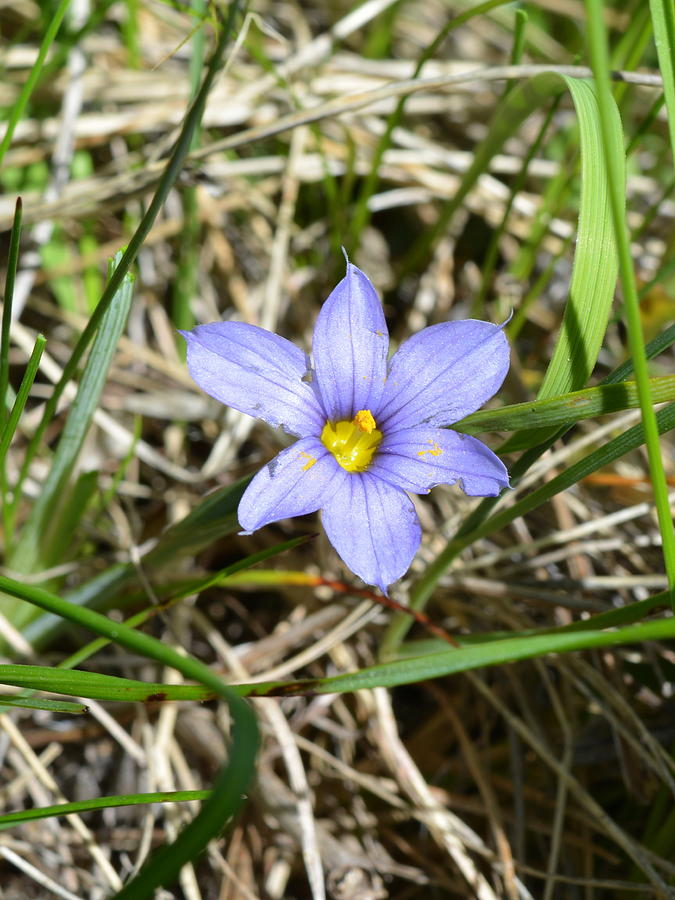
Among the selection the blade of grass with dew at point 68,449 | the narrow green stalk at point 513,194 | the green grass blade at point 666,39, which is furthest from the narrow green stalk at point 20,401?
the narrow green stalk at point 513,194

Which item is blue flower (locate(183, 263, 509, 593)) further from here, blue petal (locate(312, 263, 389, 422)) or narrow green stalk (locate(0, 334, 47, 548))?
narrow green stalk (locate(0, 334, 47, 548))

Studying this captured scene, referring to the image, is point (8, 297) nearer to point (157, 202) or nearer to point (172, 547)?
point (157, 202)

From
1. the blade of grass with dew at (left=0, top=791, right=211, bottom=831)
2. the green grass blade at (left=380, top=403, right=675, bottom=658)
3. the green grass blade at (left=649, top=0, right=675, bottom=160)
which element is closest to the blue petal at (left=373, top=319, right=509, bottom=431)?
the green grass blade at (left=380, top=403, right=675, bottom=658)

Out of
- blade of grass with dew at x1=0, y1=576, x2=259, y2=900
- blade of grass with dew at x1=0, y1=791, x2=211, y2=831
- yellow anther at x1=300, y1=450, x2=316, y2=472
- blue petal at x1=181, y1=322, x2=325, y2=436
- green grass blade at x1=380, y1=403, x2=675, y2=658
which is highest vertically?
blue petal at x1=181, y1=322, x2=325, y2=436

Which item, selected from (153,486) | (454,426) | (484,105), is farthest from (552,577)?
(484,105)

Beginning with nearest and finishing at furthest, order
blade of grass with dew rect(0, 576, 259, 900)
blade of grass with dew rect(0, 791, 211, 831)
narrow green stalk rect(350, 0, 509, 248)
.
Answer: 1. blade of grass with dew rect(0, 576, 259, 900)
2. blade of grass with dew rect(0, 791, 211, 831)
3. narrow green stalk rect(350, 0, 509, 248)

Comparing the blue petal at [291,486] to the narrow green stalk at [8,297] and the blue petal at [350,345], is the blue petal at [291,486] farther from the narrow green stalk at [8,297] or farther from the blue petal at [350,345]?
the narrow green stalk at [8,297]
